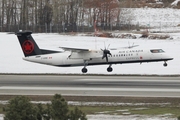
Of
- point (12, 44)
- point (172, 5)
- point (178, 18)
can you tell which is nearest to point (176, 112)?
point (12, 44)

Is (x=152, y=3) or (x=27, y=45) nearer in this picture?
(x=27, y=45)

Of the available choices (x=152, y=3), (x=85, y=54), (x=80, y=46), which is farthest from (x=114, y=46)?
(x=152, y=3)

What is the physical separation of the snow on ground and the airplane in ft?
6.21

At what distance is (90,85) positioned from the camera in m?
36.3

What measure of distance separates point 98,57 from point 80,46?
64.6ft

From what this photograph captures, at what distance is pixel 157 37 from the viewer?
71.6 m

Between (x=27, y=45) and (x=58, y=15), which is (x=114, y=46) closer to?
(x=27, y=45)

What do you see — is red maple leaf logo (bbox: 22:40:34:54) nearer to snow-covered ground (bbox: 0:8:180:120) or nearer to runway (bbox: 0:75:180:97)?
runway (bbox: 0:75:180:97)

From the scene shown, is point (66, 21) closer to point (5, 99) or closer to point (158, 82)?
point (158, 82)

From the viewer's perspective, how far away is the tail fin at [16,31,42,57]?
44.2 metres

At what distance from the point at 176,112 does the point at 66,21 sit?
67857 mm

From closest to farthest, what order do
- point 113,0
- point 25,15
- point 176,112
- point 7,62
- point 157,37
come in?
1. point 176,112
2. point 7,62
3. point 157,37
4. point 25,15
5. point 113,0

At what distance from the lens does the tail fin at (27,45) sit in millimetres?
44219

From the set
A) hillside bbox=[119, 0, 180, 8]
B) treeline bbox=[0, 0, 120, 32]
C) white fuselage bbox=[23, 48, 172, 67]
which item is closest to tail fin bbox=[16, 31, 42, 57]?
white fuselage bbox=[23, 48, 172, 67]
